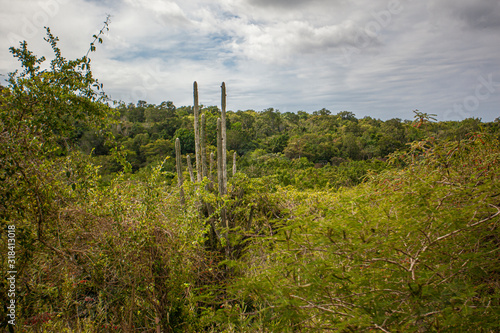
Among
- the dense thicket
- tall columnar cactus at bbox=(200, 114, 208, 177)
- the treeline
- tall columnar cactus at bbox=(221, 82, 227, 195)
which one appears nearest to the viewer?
the dense thicket

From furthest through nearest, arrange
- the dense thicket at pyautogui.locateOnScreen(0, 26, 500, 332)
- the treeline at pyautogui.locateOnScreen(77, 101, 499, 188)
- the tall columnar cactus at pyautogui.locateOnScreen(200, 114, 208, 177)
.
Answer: the treeline at pyautogui.locateOnScreen(77, 101, 499, 188)
the tall columnar cactus at pyautogui.locateOnScreen(200, 114, 208, 177)
the dense thicket at pyautogui.locateOnScreen(0, 26, 500, 332)

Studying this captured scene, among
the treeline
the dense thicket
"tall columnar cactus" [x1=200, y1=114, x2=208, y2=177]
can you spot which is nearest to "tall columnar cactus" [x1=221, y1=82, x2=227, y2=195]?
"tall columnar cactus" [x1=200, y1=114, x2=208, y2=177]

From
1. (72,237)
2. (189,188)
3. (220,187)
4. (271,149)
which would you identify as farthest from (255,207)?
(271,149)

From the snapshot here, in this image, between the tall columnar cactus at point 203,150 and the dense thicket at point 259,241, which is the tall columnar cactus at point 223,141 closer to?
the tall columnar cactus at point 203,150

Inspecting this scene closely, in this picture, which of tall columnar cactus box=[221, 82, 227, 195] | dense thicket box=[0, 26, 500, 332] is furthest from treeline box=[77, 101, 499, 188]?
dense thicket box=[0, 26, 500, 332]

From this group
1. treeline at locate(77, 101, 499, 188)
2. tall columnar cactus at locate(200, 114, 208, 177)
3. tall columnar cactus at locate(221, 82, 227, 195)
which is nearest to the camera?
tall columnar cactus at locate(221, 82, 227, 195)

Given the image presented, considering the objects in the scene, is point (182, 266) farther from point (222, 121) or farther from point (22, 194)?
point (222, 121)

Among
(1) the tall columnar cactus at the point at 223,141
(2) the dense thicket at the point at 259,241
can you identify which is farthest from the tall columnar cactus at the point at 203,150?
(2) the dense thicket at the point at 259,241

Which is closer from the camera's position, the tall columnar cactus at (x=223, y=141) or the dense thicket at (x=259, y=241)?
the dense thicket at (x=259, y=241)

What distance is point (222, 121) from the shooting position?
629cm

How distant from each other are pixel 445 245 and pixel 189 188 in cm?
361

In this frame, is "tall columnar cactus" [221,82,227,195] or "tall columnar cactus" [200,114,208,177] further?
"tall columnar cactus" [200,114,208,177]

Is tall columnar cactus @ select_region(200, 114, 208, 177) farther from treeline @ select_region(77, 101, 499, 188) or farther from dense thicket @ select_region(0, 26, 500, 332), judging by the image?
treeline @ select_region(77, 101, 499, 188)

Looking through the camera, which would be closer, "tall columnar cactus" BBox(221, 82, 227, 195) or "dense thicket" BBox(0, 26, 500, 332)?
"dense thicket" BBox(0, 26, 500, 332)
